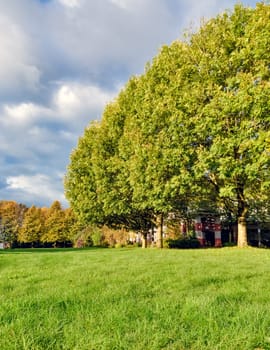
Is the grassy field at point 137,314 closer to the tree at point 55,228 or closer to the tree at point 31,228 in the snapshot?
the tree at point 55,228

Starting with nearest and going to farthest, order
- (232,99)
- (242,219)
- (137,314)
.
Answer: (137,314), (232,99), (242,219)

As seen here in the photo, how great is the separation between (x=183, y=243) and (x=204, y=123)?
60.3 ft

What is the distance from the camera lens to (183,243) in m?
33.0

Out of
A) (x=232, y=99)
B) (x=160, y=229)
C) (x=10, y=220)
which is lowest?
(x=160, y=229)

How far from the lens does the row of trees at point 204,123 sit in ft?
54.8

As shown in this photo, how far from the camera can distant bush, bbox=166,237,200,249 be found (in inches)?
1262

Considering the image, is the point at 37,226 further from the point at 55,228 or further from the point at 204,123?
the point at 204,123

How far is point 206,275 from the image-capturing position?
742cm

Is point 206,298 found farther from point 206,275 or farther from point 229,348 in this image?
point 206,275

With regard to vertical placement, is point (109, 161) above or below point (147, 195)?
above

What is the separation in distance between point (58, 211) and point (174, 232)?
30470 millimetres

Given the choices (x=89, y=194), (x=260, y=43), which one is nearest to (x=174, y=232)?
(x=89, y=194)

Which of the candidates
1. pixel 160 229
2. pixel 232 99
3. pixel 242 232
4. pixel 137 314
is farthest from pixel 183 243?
pixel 137 314

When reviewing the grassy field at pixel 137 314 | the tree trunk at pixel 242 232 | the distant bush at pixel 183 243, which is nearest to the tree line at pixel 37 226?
the distant bush at pixel 183 243
